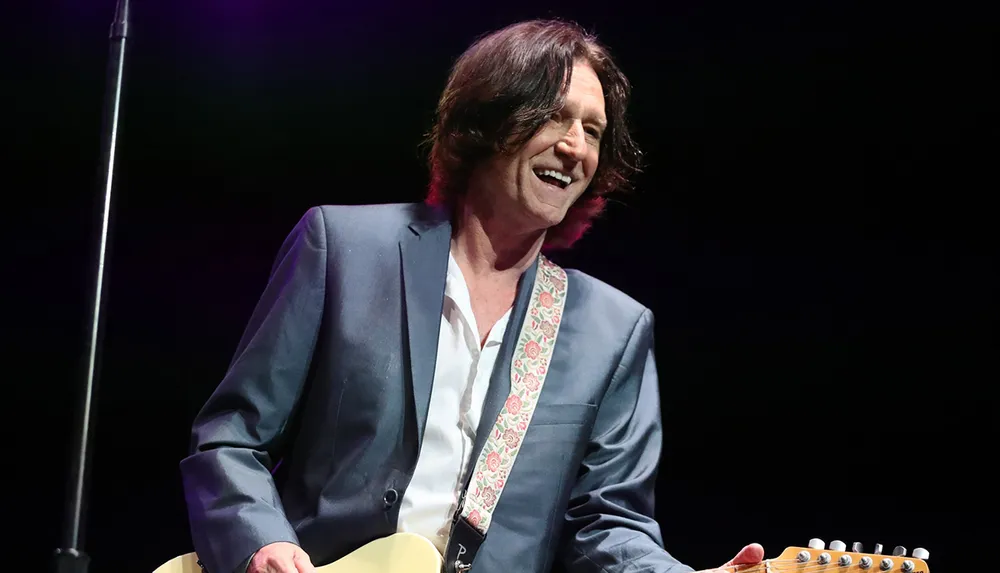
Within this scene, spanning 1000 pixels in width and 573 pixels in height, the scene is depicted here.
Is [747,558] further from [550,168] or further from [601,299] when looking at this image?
[550,168]

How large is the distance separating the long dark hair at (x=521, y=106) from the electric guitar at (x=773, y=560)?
3.16 ft

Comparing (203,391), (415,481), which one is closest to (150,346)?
(203,391)

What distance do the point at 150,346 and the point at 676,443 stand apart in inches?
71.2

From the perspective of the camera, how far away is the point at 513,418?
258cm

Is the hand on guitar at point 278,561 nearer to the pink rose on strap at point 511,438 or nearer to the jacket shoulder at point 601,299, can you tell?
the pink rose on strap at point 511,438

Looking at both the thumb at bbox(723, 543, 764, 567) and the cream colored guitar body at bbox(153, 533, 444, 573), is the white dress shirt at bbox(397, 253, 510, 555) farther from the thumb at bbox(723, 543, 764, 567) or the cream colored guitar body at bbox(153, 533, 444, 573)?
the thumb at bbox(723, 543, 764, 567)

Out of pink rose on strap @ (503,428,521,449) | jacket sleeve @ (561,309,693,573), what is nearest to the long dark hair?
jacket sleeve @ (561,309,693,573)

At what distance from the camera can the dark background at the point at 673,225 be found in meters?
3.44

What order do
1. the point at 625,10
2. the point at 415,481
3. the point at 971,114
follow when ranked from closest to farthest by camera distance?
the point at 415,481, the point at 971,114, the point at 625,10

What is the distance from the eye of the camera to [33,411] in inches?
140

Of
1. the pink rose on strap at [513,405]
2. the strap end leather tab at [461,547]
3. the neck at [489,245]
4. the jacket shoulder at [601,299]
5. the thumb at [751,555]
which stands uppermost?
the neck at [489,245]

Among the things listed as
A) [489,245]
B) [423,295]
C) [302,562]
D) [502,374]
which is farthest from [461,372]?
[302,562]

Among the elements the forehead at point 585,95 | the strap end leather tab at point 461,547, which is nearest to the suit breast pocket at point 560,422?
the strap end leather tab at point 461,547

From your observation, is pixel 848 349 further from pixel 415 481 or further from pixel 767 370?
pixel 415 481
